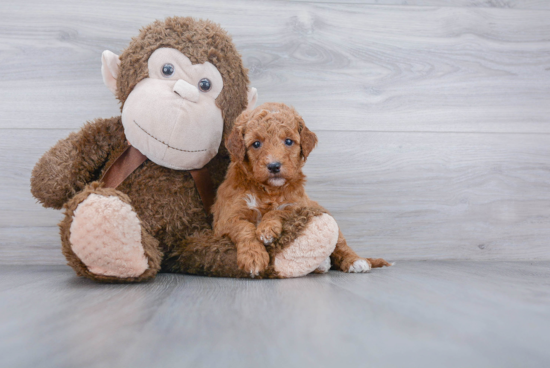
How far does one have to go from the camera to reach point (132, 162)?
0.92 meters

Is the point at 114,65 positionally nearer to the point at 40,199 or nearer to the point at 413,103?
the point at 40,199

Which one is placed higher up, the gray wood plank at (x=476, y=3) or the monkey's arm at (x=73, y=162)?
the gray wood plank at (x=476, y=3)

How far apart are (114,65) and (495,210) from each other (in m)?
1.23

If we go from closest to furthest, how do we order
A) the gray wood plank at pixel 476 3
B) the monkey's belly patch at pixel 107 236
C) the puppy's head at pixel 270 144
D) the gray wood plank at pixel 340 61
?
the monkey's belly patch at pixel 107 236 < the puppy's head at pixel 270 144 < the gray wood plank at pixel 340 61 < the gray wood plank at pixel 476 3

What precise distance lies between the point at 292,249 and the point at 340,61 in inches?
28.7

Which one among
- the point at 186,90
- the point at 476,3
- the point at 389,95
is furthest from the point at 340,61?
the point at 186,90

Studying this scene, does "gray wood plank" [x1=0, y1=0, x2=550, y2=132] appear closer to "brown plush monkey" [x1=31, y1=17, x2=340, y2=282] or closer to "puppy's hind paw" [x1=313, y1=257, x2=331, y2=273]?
"brown plush monkey" [x1=31, y1=17, x2=340, y2=282]

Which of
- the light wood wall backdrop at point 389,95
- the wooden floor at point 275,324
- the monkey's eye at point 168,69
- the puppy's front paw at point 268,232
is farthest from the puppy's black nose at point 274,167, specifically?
the light wood wall backdrop at point 389,95

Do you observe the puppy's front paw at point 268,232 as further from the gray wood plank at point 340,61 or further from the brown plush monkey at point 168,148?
the gray wood plank at point 340,61

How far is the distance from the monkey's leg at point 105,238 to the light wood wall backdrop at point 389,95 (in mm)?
508

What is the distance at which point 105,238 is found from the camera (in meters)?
0.71

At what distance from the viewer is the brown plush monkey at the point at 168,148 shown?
0.82 metres

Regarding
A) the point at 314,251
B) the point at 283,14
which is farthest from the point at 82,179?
the point at 283,14

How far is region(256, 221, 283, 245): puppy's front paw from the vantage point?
776 millimetres
